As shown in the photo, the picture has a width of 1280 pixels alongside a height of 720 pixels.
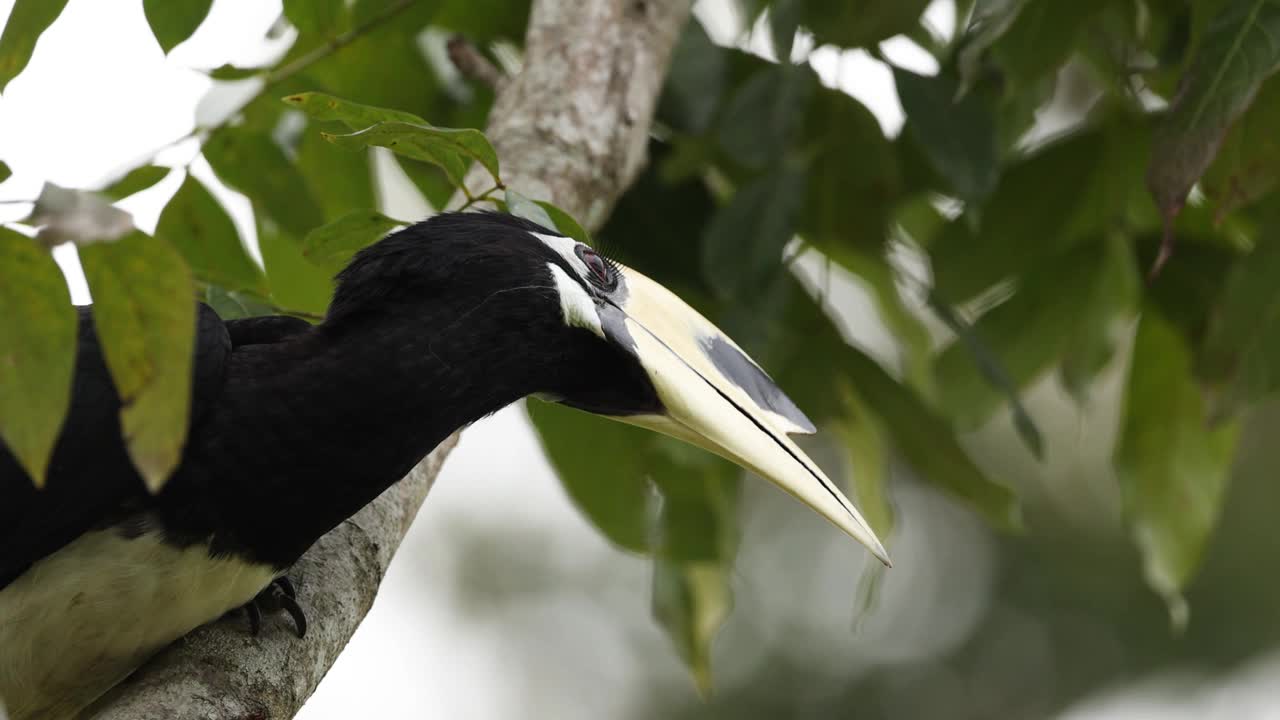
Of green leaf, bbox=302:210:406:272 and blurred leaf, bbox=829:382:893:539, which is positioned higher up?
green leaf, bbox=302:210:406:272

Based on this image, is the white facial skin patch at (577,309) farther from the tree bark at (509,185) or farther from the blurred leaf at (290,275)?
the blurred leaf at (290,275)

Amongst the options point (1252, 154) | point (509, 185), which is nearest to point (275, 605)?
point (509, 185)

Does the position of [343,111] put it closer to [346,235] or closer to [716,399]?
[346,235]

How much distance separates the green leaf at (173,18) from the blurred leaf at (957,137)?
2.50ft

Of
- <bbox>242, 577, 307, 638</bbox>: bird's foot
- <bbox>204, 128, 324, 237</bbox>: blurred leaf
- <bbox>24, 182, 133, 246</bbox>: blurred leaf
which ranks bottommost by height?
<bbox>242, 577, 307, 638</bbox>: bird's foot

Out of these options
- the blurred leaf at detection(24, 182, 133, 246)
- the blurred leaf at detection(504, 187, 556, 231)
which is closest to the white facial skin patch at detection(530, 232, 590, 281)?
the blurred leaf at detection(504, 187, 556, 231)

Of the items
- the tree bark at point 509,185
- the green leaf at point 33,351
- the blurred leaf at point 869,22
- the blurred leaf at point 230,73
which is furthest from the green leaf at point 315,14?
the green leaf at point 33,351

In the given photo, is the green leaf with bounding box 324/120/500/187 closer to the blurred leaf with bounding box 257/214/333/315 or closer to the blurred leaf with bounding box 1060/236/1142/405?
the blurred leaf with bounding box 257/214/333/315

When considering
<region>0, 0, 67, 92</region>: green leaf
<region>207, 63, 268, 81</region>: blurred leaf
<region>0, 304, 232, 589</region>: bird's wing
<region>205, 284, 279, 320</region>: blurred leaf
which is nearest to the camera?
<region>0, 0, 67, 92</region>: green leaf

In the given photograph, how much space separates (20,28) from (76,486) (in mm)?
373

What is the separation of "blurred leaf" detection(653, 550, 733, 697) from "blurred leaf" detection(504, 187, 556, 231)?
746 millimetres

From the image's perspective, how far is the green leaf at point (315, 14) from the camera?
1549mm

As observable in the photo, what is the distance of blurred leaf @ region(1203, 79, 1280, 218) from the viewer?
1399 millimetres

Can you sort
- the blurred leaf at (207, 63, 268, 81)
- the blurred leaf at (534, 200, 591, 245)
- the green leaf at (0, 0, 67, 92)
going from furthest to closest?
the blurred leaf at (207, 63, 268, 81) → the blurred leaf at (534, 200, 591, 245) → the green leaf at (0, 0, 67, 92)
